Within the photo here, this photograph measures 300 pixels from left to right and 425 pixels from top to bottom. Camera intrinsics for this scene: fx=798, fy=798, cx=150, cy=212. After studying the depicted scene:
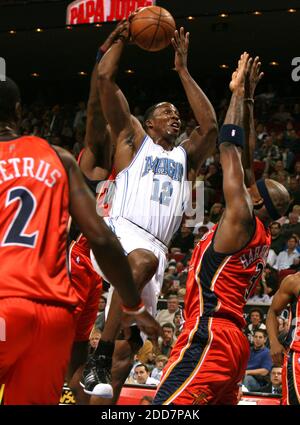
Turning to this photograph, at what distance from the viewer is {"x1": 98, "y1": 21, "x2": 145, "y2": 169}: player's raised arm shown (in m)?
5.79

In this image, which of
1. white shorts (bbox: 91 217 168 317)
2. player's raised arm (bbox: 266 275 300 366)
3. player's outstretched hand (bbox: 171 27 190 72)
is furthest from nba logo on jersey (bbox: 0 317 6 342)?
player's raised arm (bbox: 266 275 300 366)

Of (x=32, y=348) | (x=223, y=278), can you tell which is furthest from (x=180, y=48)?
(x=32, y=348)

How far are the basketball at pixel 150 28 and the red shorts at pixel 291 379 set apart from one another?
2.61 m

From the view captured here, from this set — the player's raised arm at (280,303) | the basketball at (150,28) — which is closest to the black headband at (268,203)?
the player's raised arm at (280,303)

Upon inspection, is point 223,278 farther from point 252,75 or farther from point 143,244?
point 252,75

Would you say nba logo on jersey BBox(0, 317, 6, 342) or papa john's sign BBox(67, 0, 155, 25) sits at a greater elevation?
papa john's sign BBox(67, 0, 155, 25)

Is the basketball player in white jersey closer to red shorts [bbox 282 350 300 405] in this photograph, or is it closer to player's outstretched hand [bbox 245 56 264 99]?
player's outstretched hand [bbox 245 56 264 99]

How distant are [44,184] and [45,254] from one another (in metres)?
0.31

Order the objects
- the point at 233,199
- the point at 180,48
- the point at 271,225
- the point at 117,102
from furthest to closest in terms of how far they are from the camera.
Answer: the point at 271,225, the point at 180,48, the point at 117,102, the point at 233,199

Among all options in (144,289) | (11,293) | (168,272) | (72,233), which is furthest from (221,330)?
(168,272)

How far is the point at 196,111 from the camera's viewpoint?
6.24 meters

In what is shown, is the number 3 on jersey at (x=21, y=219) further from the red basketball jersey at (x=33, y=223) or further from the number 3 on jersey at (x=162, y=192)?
the number 3 on jersey at (x=162, y=192)

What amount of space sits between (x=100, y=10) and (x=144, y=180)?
12.1 meters
